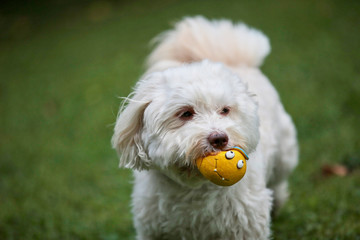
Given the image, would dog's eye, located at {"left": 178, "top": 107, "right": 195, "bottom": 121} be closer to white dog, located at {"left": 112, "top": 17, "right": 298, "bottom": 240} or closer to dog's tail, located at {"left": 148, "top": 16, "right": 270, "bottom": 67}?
white dog, located at {"left": 112, "top": 17, "right": 298, "bottom": 240}

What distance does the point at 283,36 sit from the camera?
1059 cm

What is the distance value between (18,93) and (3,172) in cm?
434

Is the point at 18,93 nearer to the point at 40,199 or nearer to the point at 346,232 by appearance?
the point at 40,199

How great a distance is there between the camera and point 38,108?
9578 mm

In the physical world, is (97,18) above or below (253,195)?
above

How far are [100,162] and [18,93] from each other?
16.5ft

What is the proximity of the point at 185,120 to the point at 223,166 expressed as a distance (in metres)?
0.44

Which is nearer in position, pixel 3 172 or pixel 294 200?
pixel 294 200

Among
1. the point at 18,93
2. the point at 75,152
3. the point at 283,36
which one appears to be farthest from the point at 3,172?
the point at 283,36

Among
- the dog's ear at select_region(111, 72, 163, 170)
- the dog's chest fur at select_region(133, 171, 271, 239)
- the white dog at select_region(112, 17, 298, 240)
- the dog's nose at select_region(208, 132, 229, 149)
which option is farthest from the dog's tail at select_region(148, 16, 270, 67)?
the dog's nose at select_region(208, 132, 229, 149)

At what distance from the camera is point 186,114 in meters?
2.75

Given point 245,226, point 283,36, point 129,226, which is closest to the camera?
point 245,226

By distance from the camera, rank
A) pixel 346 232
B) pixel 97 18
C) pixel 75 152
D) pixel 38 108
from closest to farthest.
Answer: pixel 346 232
pixel 75 152
pixel 38 108
pixel 97 18

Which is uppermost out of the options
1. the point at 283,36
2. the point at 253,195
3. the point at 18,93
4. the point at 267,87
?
the point at 283,36
